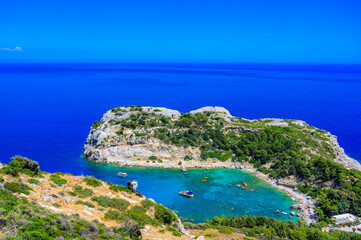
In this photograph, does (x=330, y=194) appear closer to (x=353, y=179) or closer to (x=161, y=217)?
(x=353, y=179)

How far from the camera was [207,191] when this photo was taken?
4634 cm

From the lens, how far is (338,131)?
292 ft

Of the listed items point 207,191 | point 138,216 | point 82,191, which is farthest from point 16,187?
point 207,191

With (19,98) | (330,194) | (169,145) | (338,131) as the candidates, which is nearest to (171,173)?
(169,145)

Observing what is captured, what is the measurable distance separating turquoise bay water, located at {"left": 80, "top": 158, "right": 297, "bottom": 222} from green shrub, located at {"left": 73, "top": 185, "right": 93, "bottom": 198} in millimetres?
20453

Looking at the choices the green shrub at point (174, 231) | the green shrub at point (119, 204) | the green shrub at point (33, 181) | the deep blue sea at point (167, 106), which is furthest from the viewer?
the deep blue sea at point (167, 106)

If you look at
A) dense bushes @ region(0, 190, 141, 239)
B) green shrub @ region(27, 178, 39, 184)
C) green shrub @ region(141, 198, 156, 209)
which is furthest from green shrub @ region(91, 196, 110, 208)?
green shrub @ region(27, 178, 39, 184)

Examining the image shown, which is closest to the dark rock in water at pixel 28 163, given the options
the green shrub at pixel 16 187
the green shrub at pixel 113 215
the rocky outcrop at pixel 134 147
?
the green shrub at pixel 16 187

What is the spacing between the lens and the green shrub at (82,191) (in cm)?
2050

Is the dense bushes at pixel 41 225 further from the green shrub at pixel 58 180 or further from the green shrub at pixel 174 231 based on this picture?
the green shrub at pixel 58 180

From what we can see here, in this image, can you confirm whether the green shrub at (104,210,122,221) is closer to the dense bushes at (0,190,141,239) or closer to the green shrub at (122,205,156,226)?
the green shrub at (122,205,156,226)

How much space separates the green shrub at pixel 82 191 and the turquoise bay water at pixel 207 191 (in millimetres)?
20453

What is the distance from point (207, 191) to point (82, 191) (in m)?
29.5

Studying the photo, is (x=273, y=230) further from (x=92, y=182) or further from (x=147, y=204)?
(x=92, y=182)
